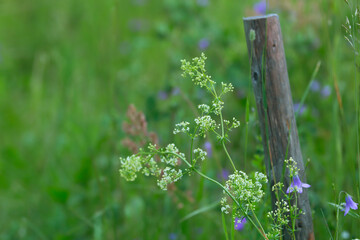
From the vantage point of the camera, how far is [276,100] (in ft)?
4.32

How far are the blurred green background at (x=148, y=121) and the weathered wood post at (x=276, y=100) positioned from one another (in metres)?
0.16

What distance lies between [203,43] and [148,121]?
759mm

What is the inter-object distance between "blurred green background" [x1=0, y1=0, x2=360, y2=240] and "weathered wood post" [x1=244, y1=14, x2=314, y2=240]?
16cm

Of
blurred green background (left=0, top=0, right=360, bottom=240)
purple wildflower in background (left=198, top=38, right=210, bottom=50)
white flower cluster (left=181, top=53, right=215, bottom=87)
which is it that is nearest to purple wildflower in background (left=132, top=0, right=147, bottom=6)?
blurred green background (left=0, top=0, right=360, bottom=240)

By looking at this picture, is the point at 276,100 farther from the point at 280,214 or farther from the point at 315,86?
the point at 315,86

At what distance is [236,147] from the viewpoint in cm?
271

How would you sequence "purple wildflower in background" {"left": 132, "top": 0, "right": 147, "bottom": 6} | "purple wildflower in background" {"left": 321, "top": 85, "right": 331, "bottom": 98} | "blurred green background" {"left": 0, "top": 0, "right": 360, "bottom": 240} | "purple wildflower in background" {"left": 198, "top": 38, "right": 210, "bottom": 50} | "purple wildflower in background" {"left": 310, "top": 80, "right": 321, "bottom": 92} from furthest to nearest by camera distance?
"purple wildflower in background" {"left": 132, "top": 0, "right": 147, "bottom": 6} < "purple wildflower in background" {"left": 198, "top": 38, "right": 210, "bottom": 50} < "purple wildflower in background" {"left": 310, "top": 80, "right": 321, "bottom": 92} < "purple wildflower in background" {"left": 321, "top": 85, "right": 331, "bottom": 98} < "blurred green background" {"left": 0, "top": 0, "right": 360, "bottom": 240}

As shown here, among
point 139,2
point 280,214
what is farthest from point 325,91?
point 139,2

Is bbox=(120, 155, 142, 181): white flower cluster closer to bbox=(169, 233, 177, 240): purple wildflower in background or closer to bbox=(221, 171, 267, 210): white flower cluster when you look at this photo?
bbox=(221, 171, 267, 210): white flower cluster

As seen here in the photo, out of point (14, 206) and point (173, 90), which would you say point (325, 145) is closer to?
point (173, 90)

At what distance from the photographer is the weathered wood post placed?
130 cm

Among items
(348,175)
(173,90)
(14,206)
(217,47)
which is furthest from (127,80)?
(348,175)

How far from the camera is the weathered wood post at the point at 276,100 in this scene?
1.30m

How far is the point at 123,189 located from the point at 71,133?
698 millimetres
